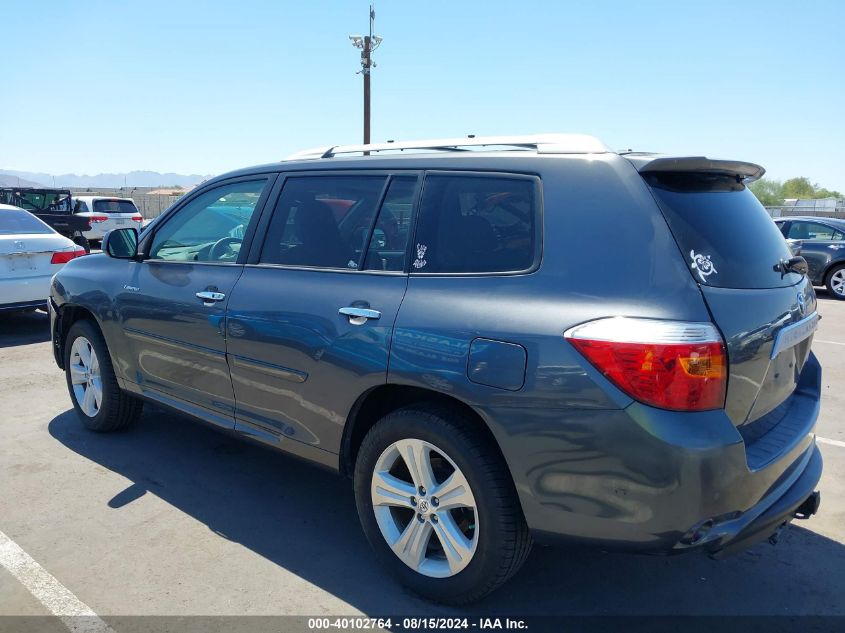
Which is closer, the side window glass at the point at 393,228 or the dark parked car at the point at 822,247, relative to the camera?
the side window glass at the point at 393,228

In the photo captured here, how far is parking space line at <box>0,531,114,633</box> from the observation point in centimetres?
267

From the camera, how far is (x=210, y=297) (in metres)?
3.59

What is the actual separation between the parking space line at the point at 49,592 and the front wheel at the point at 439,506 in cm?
115

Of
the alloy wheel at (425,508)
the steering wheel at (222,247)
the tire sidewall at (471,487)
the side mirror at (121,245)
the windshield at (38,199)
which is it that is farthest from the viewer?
the windshield at (38,199)

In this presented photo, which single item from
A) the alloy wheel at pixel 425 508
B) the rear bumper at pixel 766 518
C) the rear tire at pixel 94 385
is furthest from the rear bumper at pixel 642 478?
the rear tire at pixel 94 385

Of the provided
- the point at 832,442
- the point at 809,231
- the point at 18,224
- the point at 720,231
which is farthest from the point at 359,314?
the point at 809,231

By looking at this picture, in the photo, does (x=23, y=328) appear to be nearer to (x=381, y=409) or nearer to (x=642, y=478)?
(x=381, y=409)

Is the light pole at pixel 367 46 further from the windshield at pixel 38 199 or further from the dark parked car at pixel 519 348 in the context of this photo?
the dark parked car at pixel 519 348

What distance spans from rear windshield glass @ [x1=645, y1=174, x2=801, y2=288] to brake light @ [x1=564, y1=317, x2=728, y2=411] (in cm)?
24

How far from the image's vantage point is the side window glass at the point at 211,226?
12.3ft

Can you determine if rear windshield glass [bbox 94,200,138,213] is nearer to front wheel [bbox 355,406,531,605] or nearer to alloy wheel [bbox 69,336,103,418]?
alloy wheel [bbox 69,336,103,418]

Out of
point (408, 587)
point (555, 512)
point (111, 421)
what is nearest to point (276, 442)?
point (408, 587)

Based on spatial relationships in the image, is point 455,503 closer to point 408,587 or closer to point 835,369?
point 408,587

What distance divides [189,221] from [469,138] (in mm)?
1955
